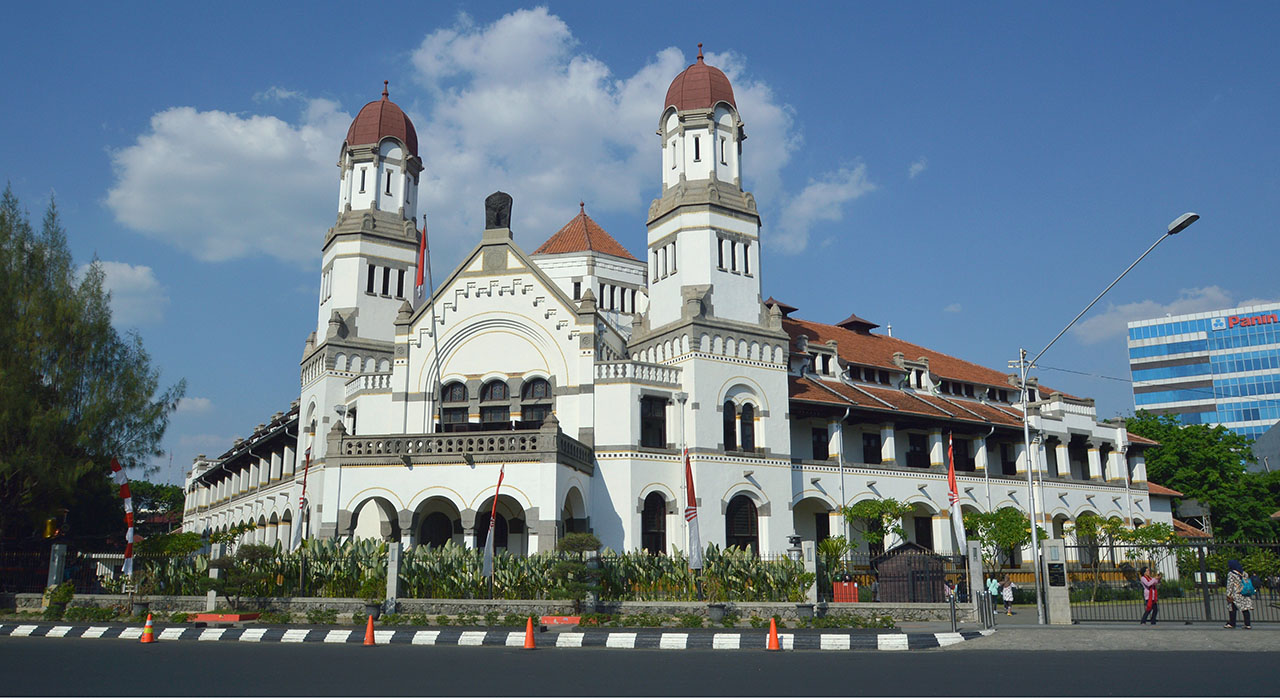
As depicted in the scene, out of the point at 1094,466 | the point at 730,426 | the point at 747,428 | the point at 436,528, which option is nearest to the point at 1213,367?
the point at 1094,466

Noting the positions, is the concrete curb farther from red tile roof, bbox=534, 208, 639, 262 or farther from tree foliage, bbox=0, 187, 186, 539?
red tile roof, bbox=534, 208, 639, 262

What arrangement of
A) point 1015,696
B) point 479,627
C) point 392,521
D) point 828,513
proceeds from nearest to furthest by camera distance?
point 1015,696 → point 479,627 → point 392,521 → point 828,513

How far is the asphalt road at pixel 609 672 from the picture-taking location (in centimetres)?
1178

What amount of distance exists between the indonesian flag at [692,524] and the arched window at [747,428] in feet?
10.6

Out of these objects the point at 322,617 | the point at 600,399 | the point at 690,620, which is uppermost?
the point at 600,399

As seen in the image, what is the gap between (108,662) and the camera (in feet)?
50.2

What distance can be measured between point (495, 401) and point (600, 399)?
13.4 feet

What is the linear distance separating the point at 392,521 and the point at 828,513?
17.5 meters

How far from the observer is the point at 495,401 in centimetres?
3447

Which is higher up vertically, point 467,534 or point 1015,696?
point 467,534

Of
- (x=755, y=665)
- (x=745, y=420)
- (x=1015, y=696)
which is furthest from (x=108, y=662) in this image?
(x=745, y=420)

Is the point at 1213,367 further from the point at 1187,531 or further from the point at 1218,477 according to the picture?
the point at 1187,531

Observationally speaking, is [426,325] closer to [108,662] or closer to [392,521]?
[392,521]

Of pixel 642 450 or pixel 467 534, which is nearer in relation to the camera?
pixel 467 534
